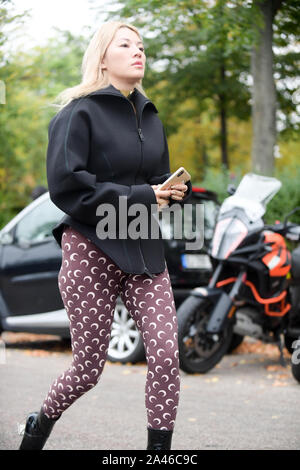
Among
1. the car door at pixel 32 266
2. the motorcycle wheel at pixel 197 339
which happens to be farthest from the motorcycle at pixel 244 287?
the car door at pixel 32 266

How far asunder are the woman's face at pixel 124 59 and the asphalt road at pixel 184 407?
194cm

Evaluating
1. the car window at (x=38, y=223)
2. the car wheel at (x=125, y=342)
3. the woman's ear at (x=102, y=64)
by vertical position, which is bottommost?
the car wheel at (x=125, y=342)

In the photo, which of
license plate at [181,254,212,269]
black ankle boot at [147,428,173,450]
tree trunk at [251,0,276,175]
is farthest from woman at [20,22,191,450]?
tree trunk at [251,0,276,175]

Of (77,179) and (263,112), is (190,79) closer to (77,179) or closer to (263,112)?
(263,112)

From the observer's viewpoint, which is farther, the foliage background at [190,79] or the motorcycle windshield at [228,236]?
the foliage background at [190,79]

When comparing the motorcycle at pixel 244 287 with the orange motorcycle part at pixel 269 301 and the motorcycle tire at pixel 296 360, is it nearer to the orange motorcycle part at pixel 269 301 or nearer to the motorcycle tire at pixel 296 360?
the orange motorcycle part at pixel 269 301

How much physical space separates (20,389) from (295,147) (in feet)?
68.5

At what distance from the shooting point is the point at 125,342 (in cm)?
742

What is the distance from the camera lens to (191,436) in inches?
174

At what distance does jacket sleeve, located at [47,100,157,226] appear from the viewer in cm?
312

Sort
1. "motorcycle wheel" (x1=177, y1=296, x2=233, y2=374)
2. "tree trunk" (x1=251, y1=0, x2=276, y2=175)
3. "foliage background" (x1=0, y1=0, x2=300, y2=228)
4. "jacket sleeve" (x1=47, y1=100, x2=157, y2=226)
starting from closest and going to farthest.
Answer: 1. "jacket sleeve" (x1=47, y1=100, x2=157, y2=226)
2. "motorcycle wheel" (x1=177, y1=296, x2=233, y2=374)
3. "foliage background" (x1=0, y1=0, x2=300, y2=228)
4. "tree trunk" (x1=251, y1=0, x2=276, y2=175)

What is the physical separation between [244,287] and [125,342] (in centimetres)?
141

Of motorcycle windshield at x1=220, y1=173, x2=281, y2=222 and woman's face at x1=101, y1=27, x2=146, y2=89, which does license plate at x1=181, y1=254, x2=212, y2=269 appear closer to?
motorcycle windshield at x1=220, y1=173, x2=281, y2=222

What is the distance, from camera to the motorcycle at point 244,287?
21.2 ft
